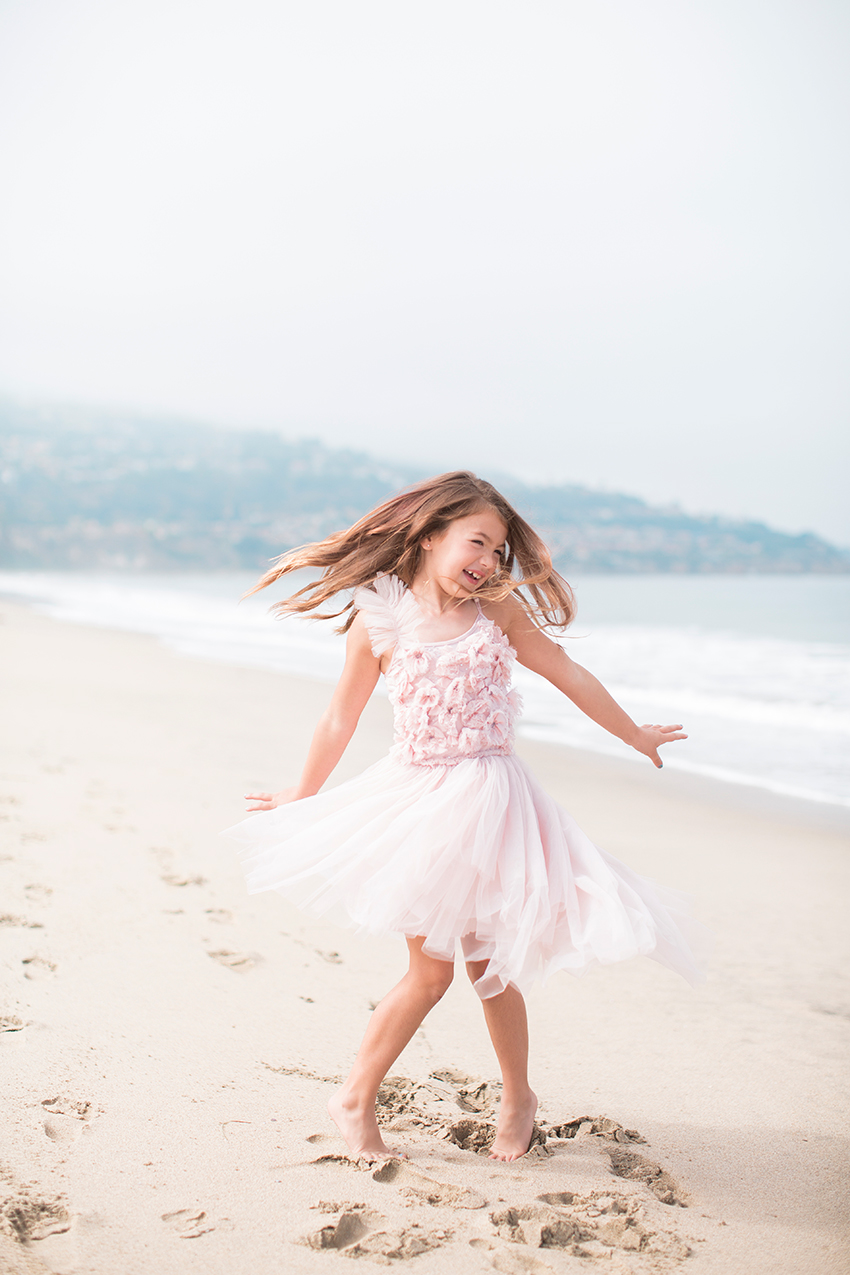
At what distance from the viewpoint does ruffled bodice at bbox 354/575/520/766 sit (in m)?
2.31

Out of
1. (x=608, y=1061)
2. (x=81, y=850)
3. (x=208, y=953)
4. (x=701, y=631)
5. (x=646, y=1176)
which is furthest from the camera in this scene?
(x=701, y=631)

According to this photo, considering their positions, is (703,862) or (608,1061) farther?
(703,862)

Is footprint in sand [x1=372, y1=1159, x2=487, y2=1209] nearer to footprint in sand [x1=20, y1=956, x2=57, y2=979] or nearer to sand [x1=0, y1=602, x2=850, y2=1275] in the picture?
sand [x1=0, y1=602, x2=850, y2=1275]

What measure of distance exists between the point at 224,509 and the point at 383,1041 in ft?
229

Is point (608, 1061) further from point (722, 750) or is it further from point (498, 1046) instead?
point (722, 750)

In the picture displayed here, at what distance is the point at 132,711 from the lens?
7.78 m

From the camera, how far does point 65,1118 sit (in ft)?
7.13

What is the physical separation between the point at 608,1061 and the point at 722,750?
4949 mm

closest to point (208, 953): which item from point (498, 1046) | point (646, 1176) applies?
point (498, 1046)

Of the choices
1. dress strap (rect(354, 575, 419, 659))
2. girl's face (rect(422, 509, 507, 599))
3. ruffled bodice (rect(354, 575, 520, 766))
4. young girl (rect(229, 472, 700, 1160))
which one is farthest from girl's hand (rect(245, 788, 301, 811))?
girl's face (rect(422, 509, 507, 599))

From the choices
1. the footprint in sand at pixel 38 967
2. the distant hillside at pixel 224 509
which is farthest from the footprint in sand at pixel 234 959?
the distant hillside at pixel 224 509

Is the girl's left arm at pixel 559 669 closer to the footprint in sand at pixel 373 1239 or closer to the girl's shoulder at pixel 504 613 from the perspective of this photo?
the girl's shoulder at pixel 504 613

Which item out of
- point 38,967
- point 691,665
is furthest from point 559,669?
point 691,665

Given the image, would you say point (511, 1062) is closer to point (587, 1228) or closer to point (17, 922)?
point (587, 1228)
